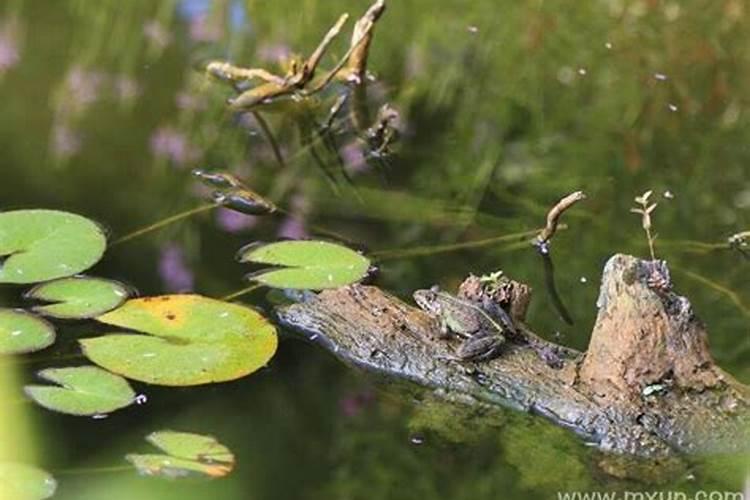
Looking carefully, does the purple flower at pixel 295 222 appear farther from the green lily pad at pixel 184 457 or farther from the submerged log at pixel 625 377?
the green lily pad at pixel 184 457

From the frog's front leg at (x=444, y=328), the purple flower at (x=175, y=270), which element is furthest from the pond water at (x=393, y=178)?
the frog's front leg at (x=444, y=328)

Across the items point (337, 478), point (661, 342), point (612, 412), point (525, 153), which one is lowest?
point (337, 478)

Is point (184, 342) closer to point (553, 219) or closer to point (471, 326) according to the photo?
point (471, 326)

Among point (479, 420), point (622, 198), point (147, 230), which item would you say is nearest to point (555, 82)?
point (622, 198)

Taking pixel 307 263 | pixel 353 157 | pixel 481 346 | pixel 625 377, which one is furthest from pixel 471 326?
pixel 353 157

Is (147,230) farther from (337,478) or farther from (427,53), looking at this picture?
(427,53)
